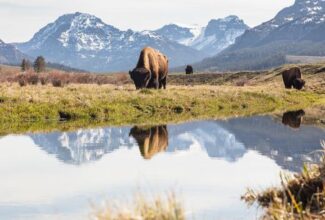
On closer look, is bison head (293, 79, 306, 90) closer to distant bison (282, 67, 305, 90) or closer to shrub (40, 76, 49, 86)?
distant bison (282, 67, 305, 90)

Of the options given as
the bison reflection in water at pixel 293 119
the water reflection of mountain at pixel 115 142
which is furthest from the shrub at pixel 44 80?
the water reflection of mountain at pixel 115 142

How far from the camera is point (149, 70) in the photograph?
5250 cm

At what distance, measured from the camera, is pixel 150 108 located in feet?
149

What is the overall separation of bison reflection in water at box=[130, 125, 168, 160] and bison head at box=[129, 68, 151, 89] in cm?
1645

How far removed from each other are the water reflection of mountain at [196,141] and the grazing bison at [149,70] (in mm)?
14476

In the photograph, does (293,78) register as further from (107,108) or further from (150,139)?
(150,139)

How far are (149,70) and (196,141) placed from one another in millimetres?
22302

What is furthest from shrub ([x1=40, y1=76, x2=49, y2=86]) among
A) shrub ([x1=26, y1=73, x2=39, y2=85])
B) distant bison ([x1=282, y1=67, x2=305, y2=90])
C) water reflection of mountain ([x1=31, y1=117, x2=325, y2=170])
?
water reflection of mountain ([x1=31, y1=117, x2=325, y2=170])

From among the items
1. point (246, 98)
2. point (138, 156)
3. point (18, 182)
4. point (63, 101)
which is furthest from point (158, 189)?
point (246, 98)

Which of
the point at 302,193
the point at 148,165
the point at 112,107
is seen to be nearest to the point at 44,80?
the point at 112,107

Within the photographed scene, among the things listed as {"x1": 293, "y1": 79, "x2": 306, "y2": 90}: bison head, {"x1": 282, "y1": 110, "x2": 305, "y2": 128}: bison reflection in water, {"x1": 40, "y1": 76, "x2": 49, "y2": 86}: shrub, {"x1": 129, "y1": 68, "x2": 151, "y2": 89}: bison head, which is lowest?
{"x1": 282, "y1": 110, "x2": 305, "y2": 128}: bison reflection in water

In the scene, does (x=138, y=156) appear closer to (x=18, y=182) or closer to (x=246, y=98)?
(x=18, y=182)

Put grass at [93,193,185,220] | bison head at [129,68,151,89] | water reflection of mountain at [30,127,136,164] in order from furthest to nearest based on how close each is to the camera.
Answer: bison head at [129,68,151,89]
water reflection of mountain at [30,127,136,164]
grass at [93,193,185,220]

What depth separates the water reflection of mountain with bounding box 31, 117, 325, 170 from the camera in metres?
24.9
